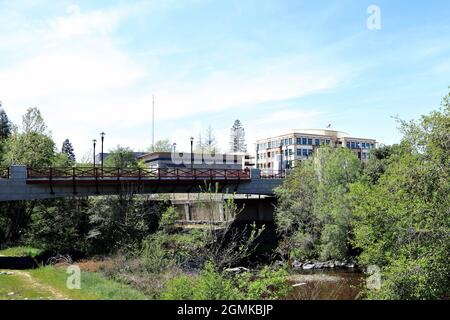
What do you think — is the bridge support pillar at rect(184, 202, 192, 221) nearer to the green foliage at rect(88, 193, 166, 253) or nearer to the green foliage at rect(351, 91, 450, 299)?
the green foliage at rect(88, 193, 166, 253)

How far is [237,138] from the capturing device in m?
148

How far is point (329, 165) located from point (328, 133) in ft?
279

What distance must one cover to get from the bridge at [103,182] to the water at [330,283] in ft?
30.0

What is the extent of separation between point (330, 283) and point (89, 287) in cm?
1822

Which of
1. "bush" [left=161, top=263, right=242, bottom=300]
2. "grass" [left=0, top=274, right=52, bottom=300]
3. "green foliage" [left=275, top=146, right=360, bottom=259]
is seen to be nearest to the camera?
"bush" [left=161, top=263, right=242, bottom=300]

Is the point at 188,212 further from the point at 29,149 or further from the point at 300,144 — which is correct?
the point at 300,144

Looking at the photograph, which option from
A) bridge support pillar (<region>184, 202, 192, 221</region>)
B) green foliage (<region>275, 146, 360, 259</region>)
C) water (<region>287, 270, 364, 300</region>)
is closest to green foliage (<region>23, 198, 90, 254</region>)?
water (<region>287, 270, 364, 300</region>)

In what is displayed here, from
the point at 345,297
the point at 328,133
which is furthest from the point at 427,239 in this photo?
the point at 328,133

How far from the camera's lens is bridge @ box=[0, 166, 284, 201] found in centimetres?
3130

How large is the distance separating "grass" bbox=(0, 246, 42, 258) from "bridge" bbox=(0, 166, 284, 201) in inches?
165

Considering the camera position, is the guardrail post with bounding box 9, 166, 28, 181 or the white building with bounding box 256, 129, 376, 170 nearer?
the guardrail post with bounding box 9, 166, 28, 181

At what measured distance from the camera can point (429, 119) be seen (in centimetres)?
A: 2050
